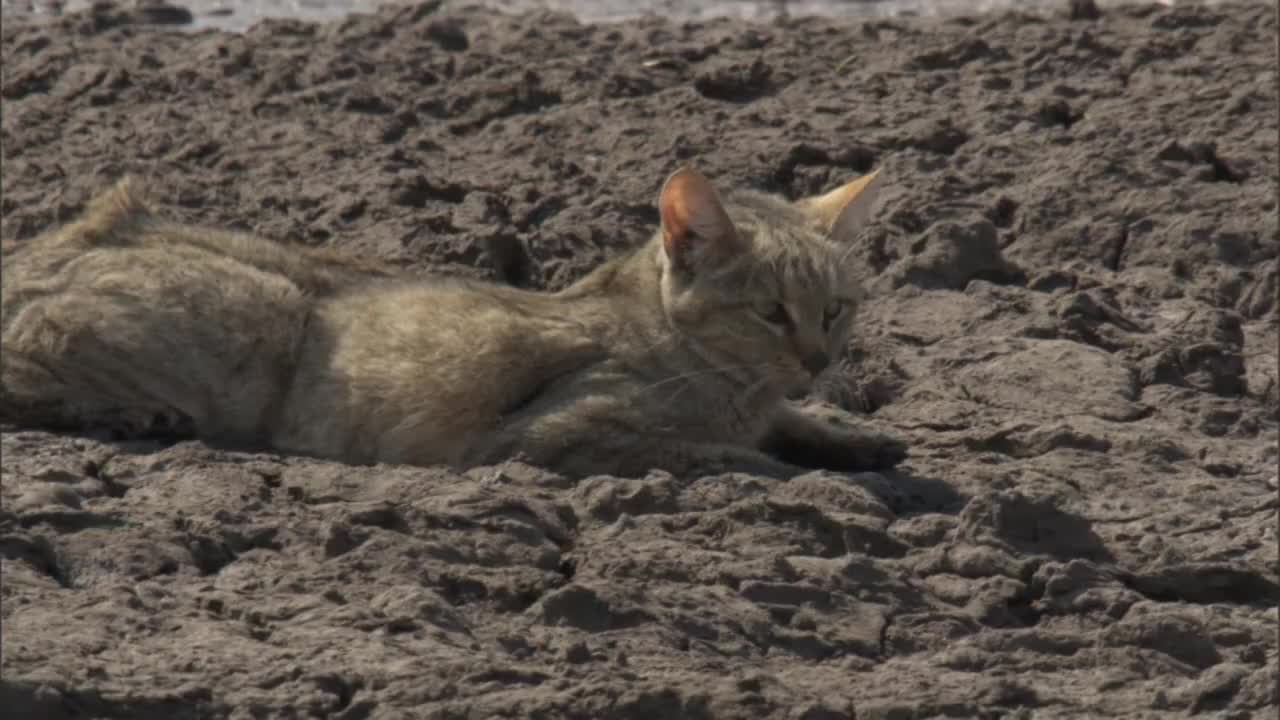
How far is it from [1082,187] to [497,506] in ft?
13.0

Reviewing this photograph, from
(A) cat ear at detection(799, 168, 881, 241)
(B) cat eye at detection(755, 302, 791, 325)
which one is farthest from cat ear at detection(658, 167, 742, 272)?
(A) cat ear at detection(799, 168, 881, 241)

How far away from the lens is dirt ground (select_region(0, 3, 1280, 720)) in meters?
6.26

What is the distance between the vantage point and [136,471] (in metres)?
7.57

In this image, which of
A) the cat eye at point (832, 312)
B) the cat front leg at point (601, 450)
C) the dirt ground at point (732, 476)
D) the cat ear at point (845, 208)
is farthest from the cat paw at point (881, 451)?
the cat ear at point (845, 208)

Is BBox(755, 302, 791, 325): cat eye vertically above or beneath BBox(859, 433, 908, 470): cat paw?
above

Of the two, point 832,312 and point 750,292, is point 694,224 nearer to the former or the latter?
point 750,292

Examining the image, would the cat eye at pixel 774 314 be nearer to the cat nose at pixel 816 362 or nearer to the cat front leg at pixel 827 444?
the cat nose at pixel 816 362

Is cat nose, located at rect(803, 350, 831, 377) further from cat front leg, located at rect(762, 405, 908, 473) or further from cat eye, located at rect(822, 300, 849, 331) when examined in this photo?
cat front leg, located at rect(762, 405, 908, 473)

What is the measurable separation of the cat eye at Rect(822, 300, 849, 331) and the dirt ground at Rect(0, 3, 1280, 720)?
1.69 ft

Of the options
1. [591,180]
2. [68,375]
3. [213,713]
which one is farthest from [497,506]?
[591,180]

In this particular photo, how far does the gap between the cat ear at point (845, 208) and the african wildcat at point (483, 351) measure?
0.01 metres

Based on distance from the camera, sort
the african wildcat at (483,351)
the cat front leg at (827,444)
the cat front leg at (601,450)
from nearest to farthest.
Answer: the cat front leg at (601,450), the african wildcat at (483,351), the cat front leg at (827,444)

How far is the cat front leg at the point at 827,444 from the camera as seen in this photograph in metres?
8.05

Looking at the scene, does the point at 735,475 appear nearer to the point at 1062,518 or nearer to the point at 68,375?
the point at 1062,518
